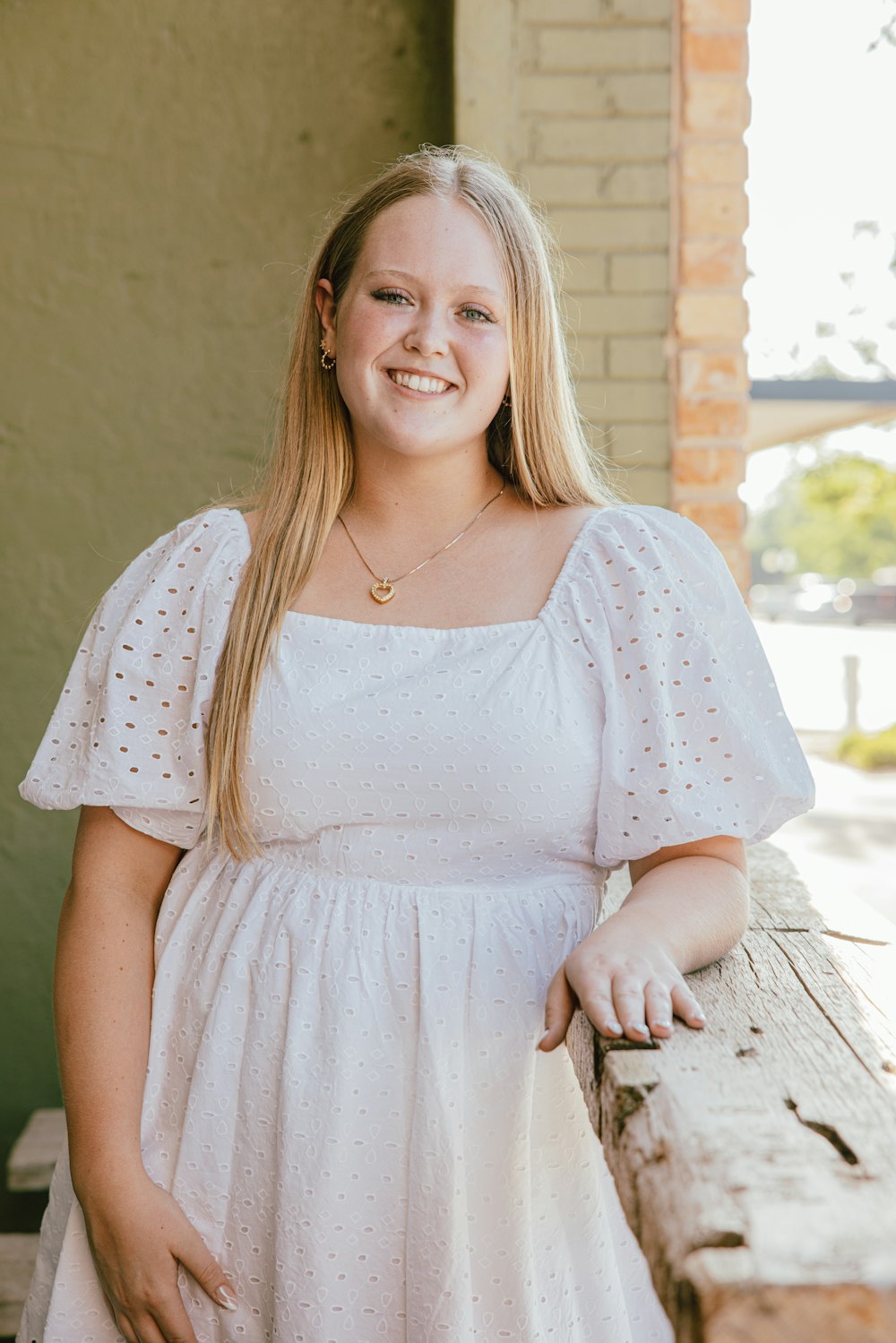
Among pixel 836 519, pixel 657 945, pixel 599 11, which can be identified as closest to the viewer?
pixel 657 945

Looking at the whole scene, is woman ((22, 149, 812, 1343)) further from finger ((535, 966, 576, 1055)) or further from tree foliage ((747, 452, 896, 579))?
tree foliage ((747, 452, 896, 579))

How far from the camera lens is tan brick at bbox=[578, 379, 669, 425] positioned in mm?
2691

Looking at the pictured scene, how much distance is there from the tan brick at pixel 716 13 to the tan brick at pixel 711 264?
471mm

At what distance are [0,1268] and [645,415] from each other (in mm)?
2372

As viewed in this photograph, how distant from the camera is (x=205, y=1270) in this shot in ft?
4.68

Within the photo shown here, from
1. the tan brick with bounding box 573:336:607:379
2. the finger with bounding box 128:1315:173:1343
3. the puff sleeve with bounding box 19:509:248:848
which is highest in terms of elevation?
the tan brick with bounding box 573:336:607:379

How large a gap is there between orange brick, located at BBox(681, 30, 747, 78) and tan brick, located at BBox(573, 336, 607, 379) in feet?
2.00

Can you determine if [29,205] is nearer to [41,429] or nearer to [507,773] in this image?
[41,429]

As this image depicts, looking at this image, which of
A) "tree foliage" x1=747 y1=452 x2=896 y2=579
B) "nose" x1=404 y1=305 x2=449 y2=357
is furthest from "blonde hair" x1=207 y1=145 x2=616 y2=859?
"tree foliage" x1=747 y1=452 x2=896 y2=579

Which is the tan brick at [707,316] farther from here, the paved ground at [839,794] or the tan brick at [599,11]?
the paved ground at [839,794]

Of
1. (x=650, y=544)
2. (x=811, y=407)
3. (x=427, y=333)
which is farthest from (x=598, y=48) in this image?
(x=811, y=407)

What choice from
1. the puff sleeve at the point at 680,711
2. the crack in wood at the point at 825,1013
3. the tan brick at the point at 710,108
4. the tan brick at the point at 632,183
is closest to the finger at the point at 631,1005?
the crack in wood at the point at 825,1013

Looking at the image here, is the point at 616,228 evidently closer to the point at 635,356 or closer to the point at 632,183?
the point at 632,183

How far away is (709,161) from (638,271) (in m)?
0.29
